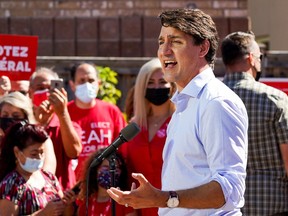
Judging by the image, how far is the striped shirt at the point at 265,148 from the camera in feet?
20.1

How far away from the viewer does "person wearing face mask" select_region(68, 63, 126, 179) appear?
7797mm

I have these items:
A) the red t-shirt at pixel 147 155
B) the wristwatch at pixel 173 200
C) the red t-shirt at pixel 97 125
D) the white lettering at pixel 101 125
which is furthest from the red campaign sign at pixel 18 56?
the wristwatch at pixel 173 200

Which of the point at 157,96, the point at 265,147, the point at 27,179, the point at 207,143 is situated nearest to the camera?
the point at 207,143

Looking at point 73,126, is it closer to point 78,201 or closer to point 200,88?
point 78,201

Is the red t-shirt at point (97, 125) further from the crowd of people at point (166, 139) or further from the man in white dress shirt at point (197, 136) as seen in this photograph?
the man in white dress shirt at point (197, 136)

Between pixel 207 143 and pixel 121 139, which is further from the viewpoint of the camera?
pixel 121 139

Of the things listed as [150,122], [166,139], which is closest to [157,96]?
[150,122]

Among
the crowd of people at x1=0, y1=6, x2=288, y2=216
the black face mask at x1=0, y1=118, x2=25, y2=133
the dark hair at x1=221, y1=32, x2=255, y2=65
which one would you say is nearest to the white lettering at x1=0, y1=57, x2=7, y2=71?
the crowd of people at x1=0, y1=6, x2=288, y2=216

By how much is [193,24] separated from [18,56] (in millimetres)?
4018

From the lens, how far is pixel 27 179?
20.7ft

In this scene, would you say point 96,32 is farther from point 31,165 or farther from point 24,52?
point 31,165

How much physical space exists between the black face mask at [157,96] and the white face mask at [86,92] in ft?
→ 4.18

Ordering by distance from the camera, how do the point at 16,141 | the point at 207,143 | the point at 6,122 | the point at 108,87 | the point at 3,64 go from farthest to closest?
the point at 108,87, the point at 3,64, the point at 6,122, the point at 16,141, the point at 207,143

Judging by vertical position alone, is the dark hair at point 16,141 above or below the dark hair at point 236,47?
below
